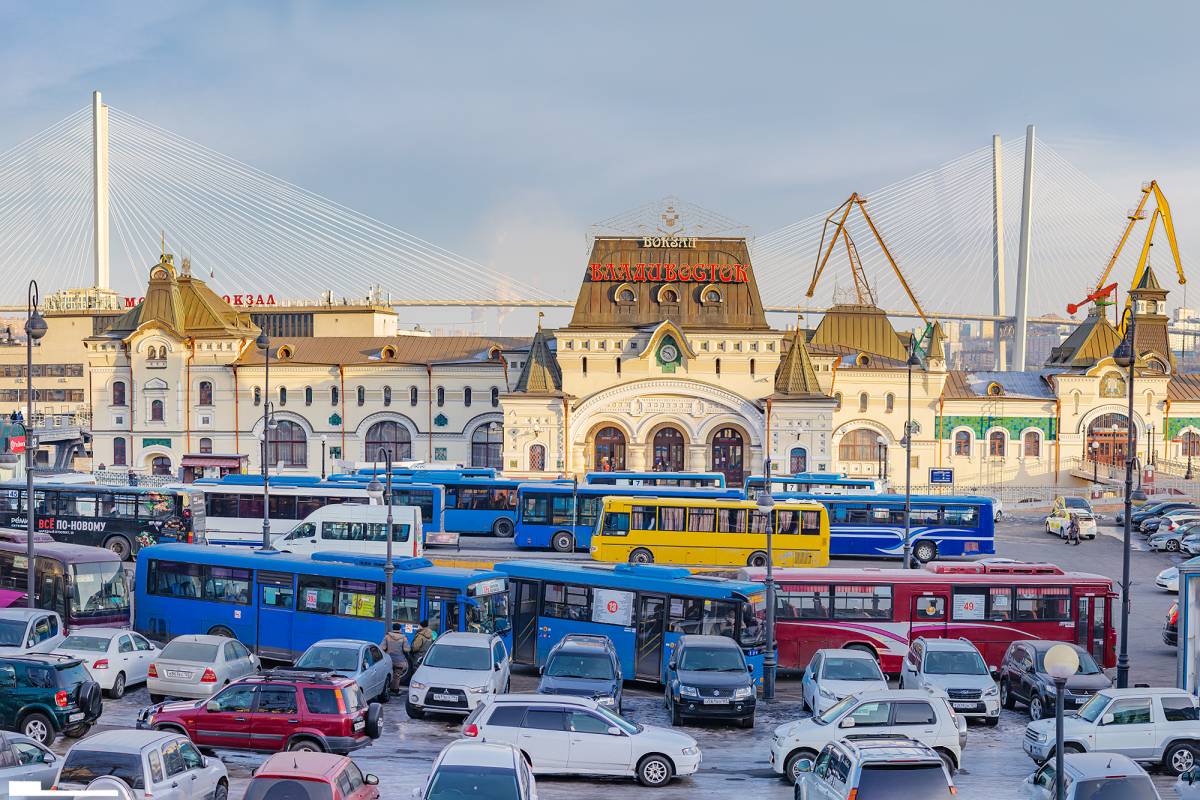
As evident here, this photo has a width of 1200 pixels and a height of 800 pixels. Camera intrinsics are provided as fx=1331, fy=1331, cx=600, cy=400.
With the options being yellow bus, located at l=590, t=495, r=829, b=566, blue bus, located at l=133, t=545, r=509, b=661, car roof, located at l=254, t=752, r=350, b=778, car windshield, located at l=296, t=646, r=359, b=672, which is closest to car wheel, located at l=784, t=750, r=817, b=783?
car roof, located at l=254, t=752, r=350, b=778

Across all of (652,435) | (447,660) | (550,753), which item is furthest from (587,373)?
(550,753)

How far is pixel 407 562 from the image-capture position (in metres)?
28.5

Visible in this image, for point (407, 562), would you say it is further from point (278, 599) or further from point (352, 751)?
point (352, 751)

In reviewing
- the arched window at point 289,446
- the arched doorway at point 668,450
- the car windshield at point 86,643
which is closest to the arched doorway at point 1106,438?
the arched doorway at point 668,450

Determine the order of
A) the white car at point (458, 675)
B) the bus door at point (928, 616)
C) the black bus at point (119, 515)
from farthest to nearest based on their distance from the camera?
the black bus at point (119, 515) → the bus door at point (928, 616) → the white car at point (458, 675)

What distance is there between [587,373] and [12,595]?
38855mm

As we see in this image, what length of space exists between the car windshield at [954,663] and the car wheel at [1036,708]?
1.02m

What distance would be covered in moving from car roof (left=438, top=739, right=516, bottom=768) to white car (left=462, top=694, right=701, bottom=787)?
368 cm

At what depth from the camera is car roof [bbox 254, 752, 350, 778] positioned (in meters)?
15.1

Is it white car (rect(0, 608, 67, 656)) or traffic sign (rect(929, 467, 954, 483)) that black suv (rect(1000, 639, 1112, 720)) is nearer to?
white car (rect(0, 608, 67, 656))

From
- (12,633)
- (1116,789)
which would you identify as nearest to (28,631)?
(12,633)

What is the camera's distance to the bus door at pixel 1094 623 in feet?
92.6

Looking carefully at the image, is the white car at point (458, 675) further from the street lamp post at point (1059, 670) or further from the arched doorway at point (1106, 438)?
the arched doorway at point (1106, 438)

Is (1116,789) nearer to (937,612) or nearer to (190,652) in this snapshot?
(937,612)
